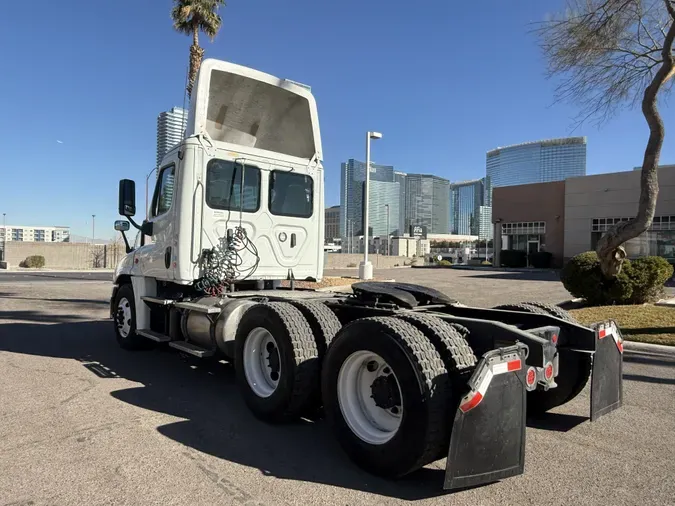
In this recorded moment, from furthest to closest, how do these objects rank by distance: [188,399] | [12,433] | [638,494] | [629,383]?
[629,383] → [188,399] → [12,433] → [638,494]

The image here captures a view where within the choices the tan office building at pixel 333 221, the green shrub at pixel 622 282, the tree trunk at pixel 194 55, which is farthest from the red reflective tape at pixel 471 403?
the tan office building at pixel 333 221

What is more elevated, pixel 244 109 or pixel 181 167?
pixel 244 109

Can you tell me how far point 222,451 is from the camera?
13.2 feet

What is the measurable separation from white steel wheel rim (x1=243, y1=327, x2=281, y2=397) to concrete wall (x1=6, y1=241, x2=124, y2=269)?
Answer: 40286 millimetres

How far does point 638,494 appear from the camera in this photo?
3.34m

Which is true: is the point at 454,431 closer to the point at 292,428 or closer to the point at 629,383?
the point at 292,428

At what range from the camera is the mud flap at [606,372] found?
13.0 ft

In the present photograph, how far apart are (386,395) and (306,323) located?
48.6 inches

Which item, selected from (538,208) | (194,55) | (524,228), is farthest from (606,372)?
(524,228)

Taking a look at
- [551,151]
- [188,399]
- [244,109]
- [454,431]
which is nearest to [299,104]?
[244,109]

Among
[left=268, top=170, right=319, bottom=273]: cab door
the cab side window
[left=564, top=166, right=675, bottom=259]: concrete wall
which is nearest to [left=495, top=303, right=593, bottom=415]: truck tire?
[left=268, top=170, right=319, bottom=273]: cab door

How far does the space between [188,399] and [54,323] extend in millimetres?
7096

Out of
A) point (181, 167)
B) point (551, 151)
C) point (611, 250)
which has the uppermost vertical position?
point (551, 151)

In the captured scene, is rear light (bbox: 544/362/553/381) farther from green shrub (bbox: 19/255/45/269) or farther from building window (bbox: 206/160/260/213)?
green shrub (bbox: 19/255/45/269)
